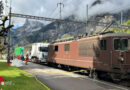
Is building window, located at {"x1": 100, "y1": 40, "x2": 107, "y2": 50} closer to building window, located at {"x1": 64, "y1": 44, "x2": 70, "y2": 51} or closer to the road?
the road

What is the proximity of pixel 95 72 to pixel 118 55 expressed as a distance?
2.63 m

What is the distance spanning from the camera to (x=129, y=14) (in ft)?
519

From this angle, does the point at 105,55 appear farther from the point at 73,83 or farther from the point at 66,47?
the point at 66,47

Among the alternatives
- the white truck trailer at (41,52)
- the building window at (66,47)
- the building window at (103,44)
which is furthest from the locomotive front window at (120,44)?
the white truck trailer at (41,52)

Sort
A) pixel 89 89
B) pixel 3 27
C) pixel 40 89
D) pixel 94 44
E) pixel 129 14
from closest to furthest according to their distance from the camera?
pixel 3 27 < pixel 40 89 < pixel 89 89 < pixel 94 44 < pixel 129 14

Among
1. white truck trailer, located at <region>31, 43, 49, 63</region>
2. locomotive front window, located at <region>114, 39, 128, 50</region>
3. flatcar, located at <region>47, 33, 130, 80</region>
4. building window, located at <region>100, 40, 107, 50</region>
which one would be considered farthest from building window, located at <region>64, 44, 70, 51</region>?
white truck trailer, located at <region>31, 43, 49, 63</region>

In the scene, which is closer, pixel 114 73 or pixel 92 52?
pixel 114 73

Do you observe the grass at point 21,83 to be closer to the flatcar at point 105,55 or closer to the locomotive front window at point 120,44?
the flatcar at point 105,55

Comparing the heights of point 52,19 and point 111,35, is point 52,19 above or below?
above

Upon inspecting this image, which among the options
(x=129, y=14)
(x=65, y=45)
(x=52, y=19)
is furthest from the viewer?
(x=129, y=14)

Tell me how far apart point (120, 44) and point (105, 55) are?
4.03ft

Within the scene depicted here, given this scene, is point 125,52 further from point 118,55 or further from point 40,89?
point 40,89

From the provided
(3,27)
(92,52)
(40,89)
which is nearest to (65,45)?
(92,52)

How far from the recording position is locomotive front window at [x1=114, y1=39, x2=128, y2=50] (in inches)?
449
